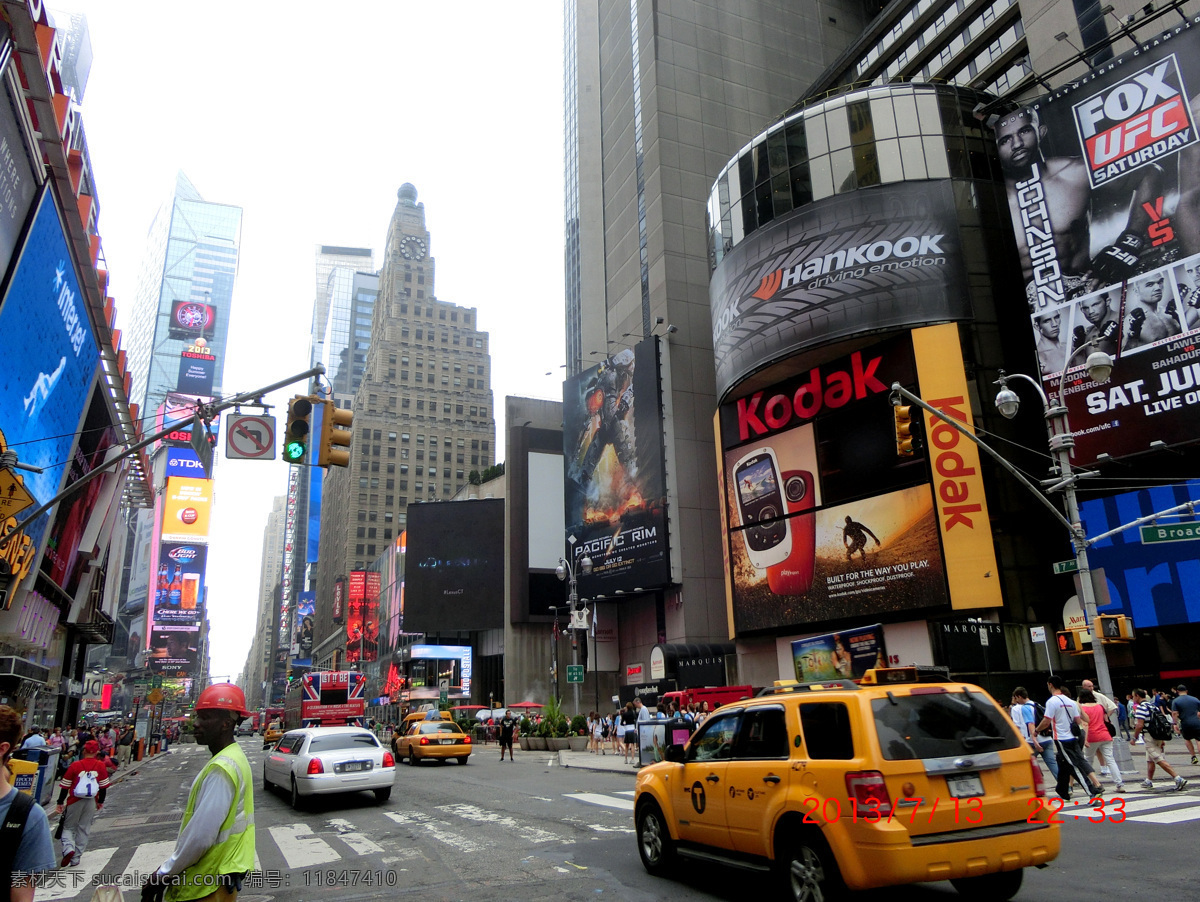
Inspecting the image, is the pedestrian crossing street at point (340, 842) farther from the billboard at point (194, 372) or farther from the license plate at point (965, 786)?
the billboard at point (194, 372)

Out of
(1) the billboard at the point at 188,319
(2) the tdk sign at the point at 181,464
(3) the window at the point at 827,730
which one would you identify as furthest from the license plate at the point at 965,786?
(1) the billboard at the point at 188,319

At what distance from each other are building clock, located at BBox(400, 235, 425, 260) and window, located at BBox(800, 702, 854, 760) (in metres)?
155

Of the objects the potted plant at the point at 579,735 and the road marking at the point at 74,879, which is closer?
the road marking at the point at 74,879

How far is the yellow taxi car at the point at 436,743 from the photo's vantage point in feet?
93.4

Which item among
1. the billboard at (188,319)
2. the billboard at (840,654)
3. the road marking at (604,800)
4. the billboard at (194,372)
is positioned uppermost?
the billboard at (188,319)

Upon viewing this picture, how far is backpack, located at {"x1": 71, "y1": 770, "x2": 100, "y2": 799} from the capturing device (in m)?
11.4

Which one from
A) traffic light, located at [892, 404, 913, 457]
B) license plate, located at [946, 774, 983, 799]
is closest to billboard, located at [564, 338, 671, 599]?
traffic light, located at [892, 404, 913, 457]

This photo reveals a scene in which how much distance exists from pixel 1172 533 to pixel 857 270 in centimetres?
2317

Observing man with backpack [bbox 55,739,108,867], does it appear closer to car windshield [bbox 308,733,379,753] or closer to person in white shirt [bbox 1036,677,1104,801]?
car windshield [bbox 308,733,379,753]

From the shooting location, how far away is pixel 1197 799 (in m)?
12.0

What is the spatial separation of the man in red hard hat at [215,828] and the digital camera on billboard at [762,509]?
1440 inches

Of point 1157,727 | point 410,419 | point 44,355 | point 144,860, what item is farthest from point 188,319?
point 1157,727

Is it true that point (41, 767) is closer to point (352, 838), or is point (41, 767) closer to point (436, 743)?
point (352, 838)

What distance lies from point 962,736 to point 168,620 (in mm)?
135269
